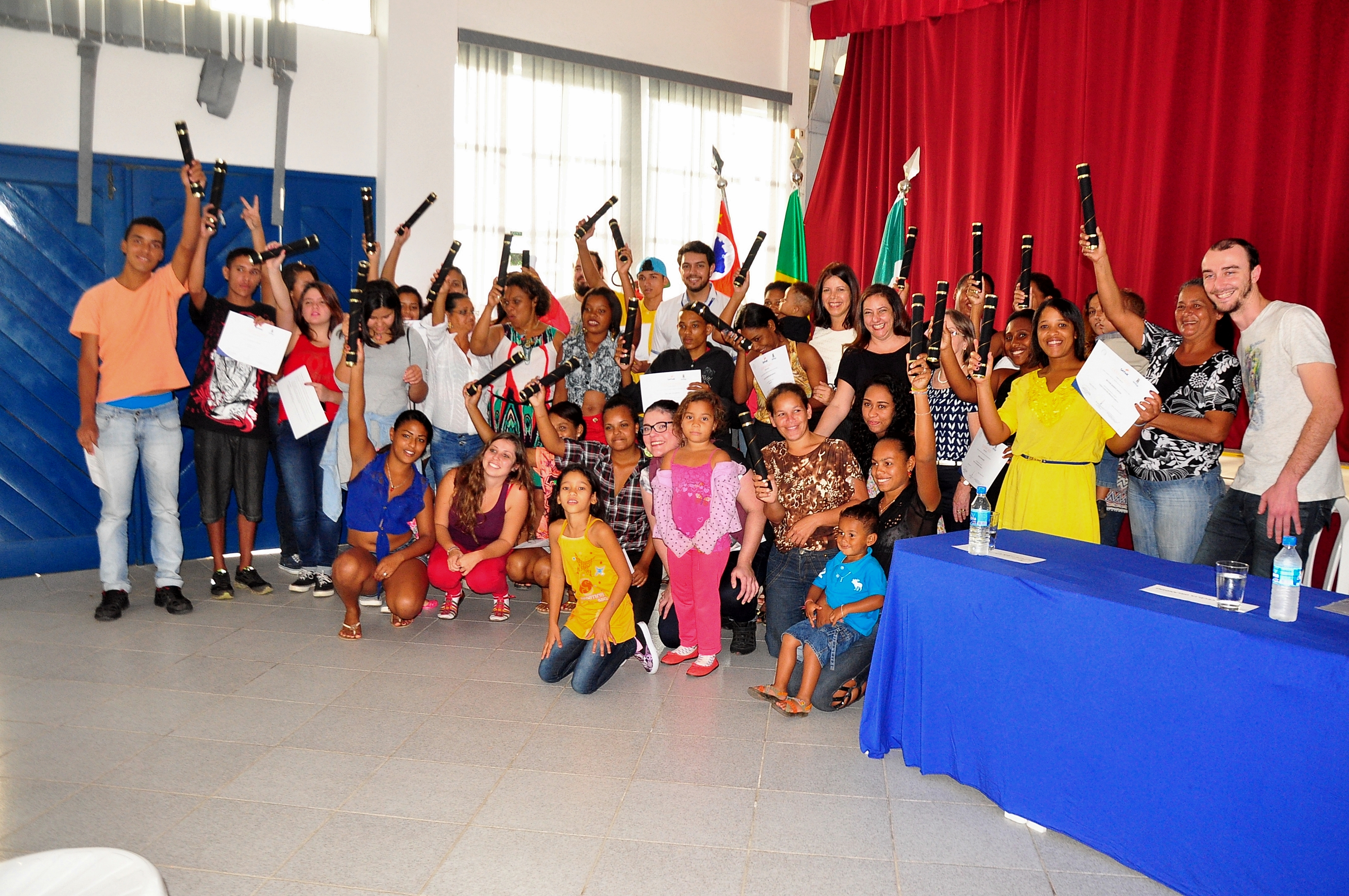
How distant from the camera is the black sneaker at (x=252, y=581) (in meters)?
4.54

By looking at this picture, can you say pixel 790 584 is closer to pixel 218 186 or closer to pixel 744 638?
pixel 744 638

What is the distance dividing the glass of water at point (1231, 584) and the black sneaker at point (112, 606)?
4177 mm

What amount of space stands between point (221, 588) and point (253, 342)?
117 centimetres

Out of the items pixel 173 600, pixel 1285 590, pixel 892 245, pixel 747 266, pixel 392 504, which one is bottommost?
pixel 173 600

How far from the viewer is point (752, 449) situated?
12.4ft

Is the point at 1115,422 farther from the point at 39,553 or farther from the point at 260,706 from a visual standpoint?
the point at 39,553

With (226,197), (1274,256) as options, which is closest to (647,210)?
(226,197)

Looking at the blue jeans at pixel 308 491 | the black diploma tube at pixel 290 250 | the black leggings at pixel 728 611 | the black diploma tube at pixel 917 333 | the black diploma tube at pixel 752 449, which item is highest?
the black diploma tube at pixel 290 250

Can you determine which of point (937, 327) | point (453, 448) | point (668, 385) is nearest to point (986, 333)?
point (937, 327)

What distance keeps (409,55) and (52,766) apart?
13.7 feet

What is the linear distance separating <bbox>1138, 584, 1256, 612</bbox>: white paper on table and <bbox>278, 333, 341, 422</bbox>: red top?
143 inches

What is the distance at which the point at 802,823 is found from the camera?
253 cm

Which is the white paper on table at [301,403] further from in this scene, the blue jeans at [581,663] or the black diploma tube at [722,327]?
the black diploma tube at [722,327]

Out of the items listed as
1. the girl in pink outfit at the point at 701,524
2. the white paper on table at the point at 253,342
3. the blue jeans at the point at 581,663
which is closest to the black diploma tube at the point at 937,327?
the girl in pink outfit at the point at 701,524
